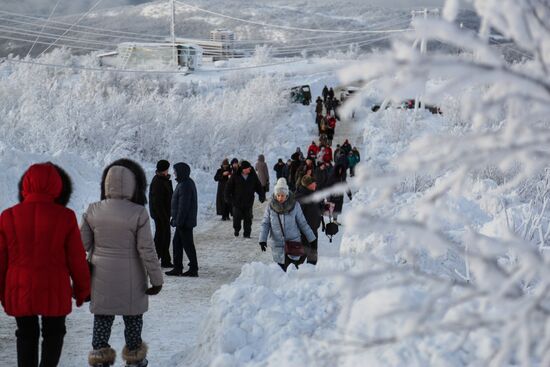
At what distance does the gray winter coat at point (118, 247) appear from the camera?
5348mm


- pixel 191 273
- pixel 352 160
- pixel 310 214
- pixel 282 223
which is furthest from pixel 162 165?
pixel 352 160

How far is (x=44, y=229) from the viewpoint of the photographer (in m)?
4.68

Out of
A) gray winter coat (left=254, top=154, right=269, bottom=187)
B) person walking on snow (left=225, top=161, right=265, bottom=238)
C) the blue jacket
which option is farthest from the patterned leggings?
A: gray winter coat (left=254, top=154, right=269, bottom=187)

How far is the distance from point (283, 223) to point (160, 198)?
2717 millimetres

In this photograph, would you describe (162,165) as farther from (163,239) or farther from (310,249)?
(310,249)

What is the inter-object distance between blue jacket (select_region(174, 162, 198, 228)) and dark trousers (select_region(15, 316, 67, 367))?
498cm

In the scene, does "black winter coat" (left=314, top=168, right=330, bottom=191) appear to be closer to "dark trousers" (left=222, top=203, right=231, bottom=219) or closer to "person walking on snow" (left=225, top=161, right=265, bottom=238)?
"person walking on snow" (left=225, top=161, right=265, bottom=238)

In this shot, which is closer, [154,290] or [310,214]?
[154,290]

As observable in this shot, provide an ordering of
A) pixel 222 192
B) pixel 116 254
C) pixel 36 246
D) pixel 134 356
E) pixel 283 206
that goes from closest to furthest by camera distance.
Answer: pixel 36 246, pixel 116 254, pixel 134 356, pixel 283 206, pixel 222 192

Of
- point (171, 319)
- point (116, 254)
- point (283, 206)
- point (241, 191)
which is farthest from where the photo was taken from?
point (241, 191)

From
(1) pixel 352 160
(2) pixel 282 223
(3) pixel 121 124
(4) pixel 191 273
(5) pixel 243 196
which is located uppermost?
(2) pixel 282 223

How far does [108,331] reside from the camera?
17.9 ft

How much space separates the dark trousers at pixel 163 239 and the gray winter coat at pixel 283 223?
2.53 meters

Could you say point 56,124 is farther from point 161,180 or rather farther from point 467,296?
point 467,296
